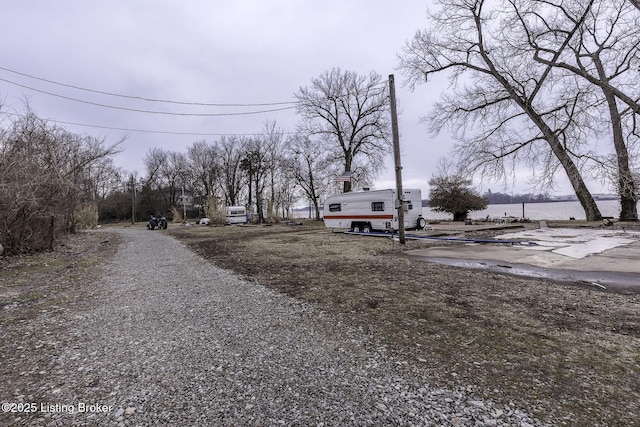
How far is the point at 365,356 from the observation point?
3055 mm

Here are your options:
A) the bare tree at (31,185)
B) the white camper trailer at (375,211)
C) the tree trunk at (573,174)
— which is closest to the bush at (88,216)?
the bare tree at (31,185)

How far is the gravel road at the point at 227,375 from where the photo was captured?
85.4 inches

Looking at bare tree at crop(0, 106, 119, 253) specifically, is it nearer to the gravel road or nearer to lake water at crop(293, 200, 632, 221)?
the gravel road

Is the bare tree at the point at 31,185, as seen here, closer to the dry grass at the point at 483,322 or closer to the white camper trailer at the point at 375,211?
the dry grass at the point at 483,322

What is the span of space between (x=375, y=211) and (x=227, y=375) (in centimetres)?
1506

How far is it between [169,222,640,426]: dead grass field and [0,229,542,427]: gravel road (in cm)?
31

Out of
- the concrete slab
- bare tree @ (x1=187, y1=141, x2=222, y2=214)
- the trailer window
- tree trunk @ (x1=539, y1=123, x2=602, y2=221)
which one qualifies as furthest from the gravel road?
bare tree @ (x1=187, y1=141, x2=222, y2=214)

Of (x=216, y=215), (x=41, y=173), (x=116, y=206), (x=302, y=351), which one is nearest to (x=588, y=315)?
(x=302, y=351)

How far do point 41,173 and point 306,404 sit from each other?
451 inches

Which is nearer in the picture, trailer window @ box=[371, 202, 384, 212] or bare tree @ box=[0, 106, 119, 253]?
bare tree @ box=[0, 106, 119, 253]

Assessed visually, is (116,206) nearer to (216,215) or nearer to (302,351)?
(216,215)

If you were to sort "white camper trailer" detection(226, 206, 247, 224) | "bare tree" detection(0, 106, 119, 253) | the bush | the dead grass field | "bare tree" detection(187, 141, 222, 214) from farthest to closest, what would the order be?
"bare tree" detection(187, 141, 222, 214) → "white camper trailer" detection(226, 206, 247, 224) → the bush → "bare tree" detection(0, 106, 119, 253) → the dead grass field

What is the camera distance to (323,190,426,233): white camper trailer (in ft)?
54.4

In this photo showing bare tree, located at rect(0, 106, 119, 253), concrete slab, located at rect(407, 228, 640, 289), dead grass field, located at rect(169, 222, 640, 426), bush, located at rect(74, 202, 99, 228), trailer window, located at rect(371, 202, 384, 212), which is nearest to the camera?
dead grass field, located at rect(169, 222, 640, 426)
